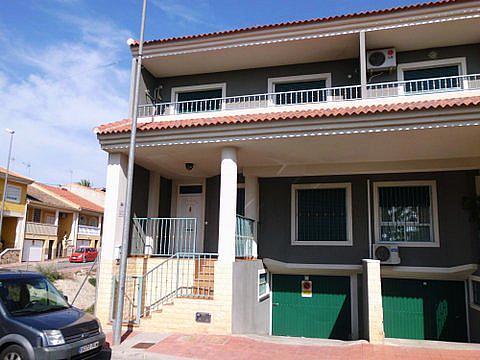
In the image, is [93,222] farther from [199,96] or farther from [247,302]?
[247,302]

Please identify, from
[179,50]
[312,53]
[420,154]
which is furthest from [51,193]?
[420,154]

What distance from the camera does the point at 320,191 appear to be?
12242mm

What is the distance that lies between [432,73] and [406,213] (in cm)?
414

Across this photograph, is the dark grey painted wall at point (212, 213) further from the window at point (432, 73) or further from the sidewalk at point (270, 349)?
the window at point (432, 73)

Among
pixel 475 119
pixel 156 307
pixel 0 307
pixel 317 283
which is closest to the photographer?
pixel 0 307

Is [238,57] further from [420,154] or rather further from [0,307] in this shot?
[0,307]

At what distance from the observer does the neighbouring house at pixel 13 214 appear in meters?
29.9

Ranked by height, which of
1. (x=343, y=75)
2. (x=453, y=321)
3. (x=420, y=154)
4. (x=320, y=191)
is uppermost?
(x=343, y=75)

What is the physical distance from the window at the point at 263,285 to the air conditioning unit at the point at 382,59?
672 centimetres

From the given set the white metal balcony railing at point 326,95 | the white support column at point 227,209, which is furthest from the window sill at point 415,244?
the white support column at point 227,209

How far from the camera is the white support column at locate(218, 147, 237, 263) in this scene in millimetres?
9289

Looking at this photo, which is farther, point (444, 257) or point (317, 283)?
point (317, 283)

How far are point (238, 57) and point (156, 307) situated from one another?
302 inches

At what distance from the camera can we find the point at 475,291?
34.3 ft
